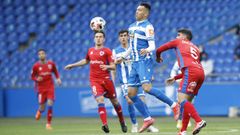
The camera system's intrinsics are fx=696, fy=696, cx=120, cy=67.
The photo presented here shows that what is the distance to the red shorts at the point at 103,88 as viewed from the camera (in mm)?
14832

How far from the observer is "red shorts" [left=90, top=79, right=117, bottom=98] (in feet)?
48.7

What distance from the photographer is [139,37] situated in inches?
537

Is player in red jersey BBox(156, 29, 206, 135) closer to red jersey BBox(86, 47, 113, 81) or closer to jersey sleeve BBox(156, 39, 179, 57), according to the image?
jersey sleeve BBox(156, 39, 179, 57)

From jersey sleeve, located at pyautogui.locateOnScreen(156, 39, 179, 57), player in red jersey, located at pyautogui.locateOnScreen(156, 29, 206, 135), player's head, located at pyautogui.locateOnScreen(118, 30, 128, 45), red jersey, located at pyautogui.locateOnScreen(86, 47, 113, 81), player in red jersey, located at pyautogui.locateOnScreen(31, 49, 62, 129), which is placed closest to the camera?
player in red jersey, located at pyautogui.locateOnScreen(156, 29, 206, 135)

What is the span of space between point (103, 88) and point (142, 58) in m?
1.82

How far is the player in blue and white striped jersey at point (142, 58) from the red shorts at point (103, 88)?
45.2 inches

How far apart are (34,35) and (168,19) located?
20.5ft

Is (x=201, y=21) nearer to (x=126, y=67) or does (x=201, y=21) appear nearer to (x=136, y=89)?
(x=126, y=67)

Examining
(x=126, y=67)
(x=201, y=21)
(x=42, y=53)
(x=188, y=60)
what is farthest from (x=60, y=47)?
(x=188, y=60)

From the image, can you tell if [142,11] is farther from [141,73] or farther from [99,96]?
[99,96]

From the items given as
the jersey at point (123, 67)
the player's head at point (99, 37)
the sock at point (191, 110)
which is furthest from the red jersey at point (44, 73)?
the sock at point (191, 110)

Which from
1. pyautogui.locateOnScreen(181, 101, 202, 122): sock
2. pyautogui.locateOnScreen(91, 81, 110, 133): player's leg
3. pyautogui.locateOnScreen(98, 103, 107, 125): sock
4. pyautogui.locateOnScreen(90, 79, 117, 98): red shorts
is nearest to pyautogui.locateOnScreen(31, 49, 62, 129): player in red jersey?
pyautogui.locateOnScreen(90, 79, 117, 98): red shorts

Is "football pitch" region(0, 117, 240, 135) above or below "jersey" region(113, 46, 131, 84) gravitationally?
below

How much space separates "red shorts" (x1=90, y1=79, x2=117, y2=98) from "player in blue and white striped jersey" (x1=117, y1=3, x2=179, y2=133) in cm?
115
